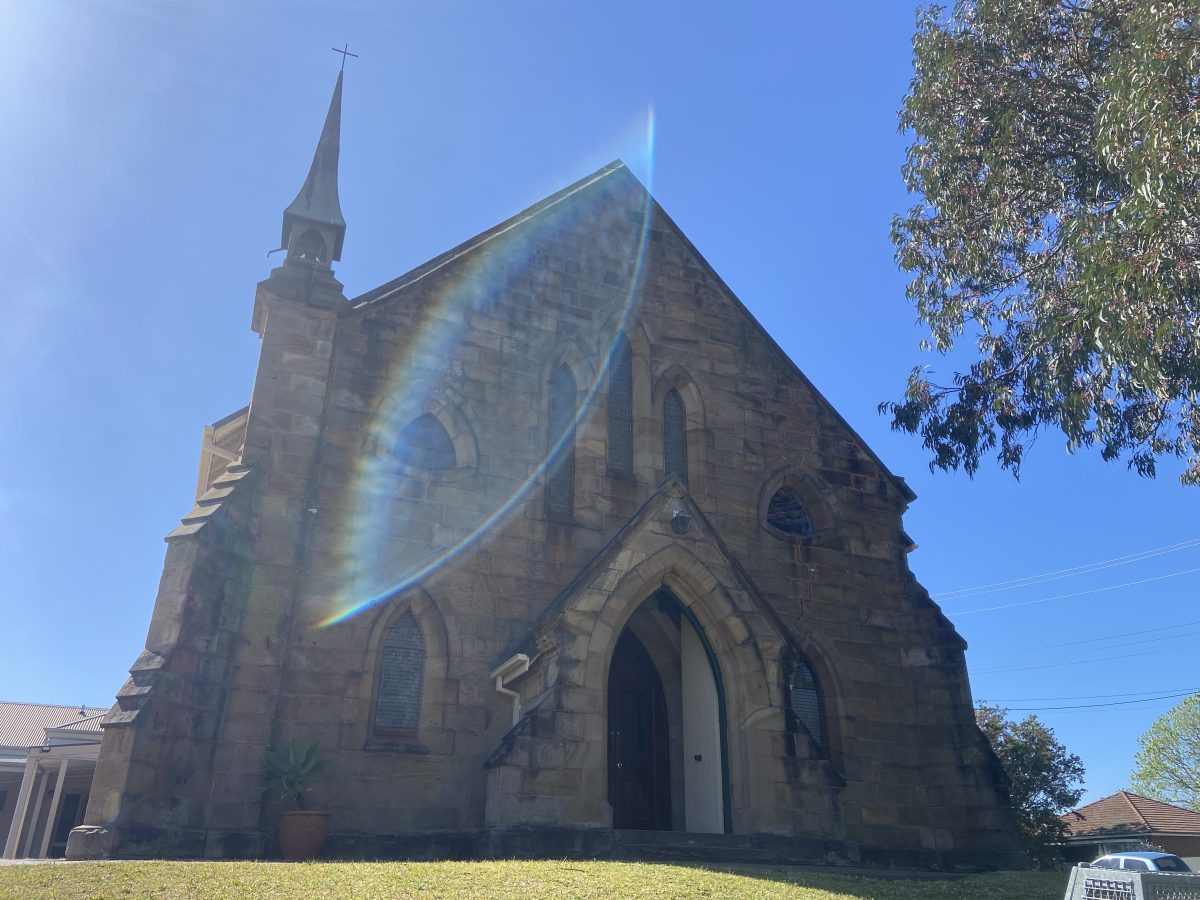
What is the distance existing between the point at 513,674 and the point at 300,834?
329 centimetres

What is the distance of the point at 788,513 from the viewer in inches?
685

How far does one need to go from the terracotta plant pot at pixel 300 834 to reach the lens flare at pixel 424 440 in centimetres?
253

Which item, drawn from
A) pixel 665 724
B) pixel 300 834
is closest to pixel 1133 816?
pixel 665 724

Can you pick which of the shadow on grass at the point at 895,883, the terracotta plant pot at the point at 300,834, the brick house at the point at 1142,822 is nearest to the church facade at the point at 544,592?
the terracotta plant pot at the point at 300,834

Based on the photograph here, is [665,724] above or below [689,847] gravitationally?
above

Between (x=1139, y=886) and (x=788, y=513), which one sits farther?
(x=788, y=513)

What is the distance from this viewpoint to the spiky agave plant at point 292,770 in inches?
452

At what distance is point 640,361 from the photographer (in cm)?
1712

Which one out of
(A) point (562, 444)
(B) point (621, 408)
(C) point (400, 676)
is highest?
(B) point (621, 408)

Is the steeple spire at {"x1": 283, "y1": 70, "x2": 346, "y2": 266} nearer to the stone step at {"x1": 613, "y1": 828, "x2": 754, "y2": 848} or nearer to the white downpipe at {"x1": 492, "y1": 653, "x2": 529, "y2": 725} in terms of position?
the white downpipe at {"x1": 492, "y1": 653, "x2": 529, "y2": 725}

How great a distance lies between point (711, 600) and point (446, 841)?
4892 millimetres

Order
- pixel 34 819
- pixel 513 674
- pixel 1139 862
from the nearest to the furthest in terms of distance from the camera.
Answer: pixel 513 674, pixel 1139 862, pixel 34 819

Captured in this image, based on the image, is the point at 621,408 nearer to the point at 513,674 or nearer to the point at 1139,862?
the point at 513,674

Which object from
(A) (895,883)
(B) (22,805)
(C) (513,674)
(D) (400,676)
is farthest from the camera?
(B) (22,805)
